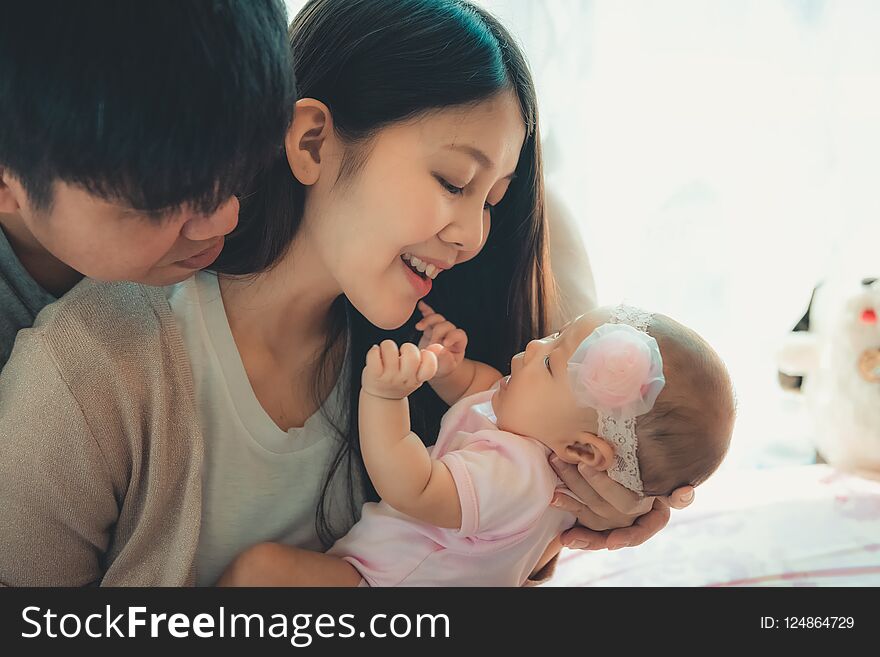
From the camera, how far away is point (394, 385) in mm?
1179

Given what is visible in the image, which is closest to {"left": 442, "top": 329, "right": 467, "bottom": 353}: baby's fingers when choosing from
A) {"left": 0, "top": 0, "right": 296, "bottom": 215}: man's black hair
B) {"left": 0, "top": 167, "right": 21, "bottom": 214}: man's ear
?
{"left": 0, "top": 0, "right": 296, "bottom": 215}: man's black hair

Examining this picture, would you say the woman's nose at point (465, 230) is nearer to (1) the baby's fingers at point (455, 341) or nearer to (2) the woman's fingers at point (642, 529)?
(1) the baby's fingers at point (455, 341)

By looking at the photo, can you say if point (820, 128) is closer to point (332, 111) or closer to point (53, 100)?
point (332, 111)

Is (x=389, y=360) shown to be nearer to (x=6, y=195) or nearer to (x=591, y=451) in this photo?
(x=591, y=451)

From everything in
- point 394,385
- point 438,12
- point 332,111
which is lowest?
point 394,385

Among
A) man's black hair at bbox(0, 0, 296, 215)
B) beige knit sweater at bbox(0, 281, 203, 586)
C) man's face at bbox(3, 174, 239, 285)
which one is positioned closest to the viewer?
man's black hair at bbox(0, 0, 296, 215)

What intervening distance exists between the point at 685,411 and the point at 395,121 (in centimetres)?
57

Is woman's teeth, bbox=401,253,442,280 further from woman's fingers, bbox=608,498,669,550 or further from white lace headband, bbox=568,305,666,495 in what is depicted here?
woman's fingers, bbox=608,498,669,550

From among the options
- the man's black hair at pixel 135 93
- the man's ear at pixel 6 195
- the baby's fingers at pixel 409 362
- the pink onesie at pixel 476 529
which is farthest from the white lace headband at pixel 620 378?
the man's ear at pixel 6 195

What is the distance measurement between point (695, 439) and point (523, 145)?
51cm

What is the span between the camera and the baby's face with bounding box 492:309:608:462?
4.18 feet

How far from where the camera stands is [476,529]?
125cm

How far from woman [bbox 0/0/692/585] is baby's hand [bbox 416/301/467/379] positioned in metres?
0.16

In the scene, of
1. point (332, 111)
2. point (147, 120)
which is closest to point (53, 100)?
point (147, 120)
